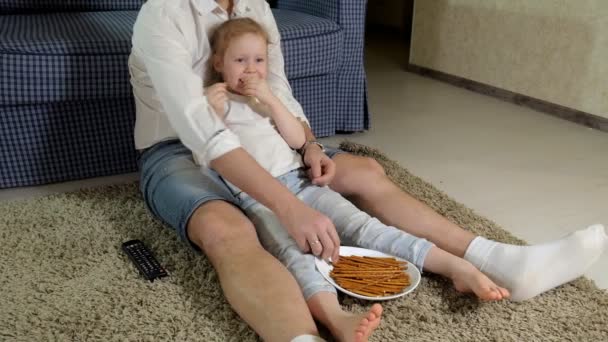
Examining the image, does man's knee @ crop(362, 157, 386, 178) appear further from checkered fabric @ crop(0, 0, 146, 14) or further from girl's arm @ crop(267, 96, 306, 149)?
checkered fabric @ crop(0, 0, 146, 14)

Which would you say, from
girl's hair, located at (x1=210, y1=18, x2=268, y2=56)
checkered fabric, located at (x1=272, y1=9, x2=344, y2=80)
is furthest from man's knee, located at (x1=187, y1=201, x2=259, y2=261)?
checkered fabric, located at (x1=272, y1=9, x2=344, y2=80)

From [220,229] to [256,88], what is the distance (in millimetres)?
318

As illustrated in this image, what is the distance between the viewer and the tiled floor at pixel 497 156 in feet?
4.86

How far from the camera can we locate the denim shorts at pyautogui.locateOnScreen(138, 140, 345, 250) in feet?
3.52

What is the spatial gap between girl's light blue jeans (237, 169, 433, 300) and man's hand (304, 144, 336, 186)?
18 millimetres

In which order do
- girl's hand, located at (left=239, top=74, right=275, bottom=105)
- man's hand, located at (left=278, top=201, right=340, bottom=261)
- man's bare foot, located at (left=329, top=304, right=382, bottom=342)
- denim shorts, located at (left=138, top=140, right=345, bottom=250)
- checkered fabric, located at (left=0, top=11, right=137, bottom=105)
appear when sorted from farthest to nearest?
checkered fabric, located at (left=0, top=11, right=137, bottom=105)
girl's hand, located at (left=239, top=74, right=275, bottom=105)
denim shorts, located at (left=138, top=140, right=345, bottom=250)
man's hand, located at (left=278, top=201, right=340, bottom=261)
man's bare foot, located at (left=329, top=304, right=382, bottom=342)

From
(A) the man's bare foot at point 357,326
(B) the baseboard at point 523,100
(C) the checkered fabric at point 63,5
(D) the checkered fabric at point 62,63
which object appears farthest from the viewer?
(B) the baseboard at point 523,100

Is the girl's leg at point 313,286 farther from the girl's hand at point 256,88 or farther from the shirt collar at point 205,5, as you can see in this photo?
the shirt collar at point 205,5

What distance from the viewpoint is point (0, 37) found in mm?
1473

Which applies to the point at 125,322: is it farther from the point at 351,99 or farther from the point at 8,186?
the point at 351,99

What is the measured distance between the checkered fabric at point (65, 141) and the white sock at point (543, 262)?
1.08 metres


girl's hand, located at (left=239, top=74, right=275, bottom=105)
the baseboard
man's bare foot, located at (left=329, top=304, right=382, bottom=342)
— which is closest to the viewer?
man's bare foot, located at (left=329, top=304, right=382, bottom=342)

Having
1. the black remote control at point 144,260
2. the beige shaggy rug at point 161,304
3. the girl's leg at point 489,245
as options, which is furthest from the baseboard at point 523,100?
the black remote control at point 144,260

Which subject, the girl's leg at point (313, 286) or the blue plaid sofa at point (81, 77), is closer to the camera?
the girl's leg at point (313, 286)
